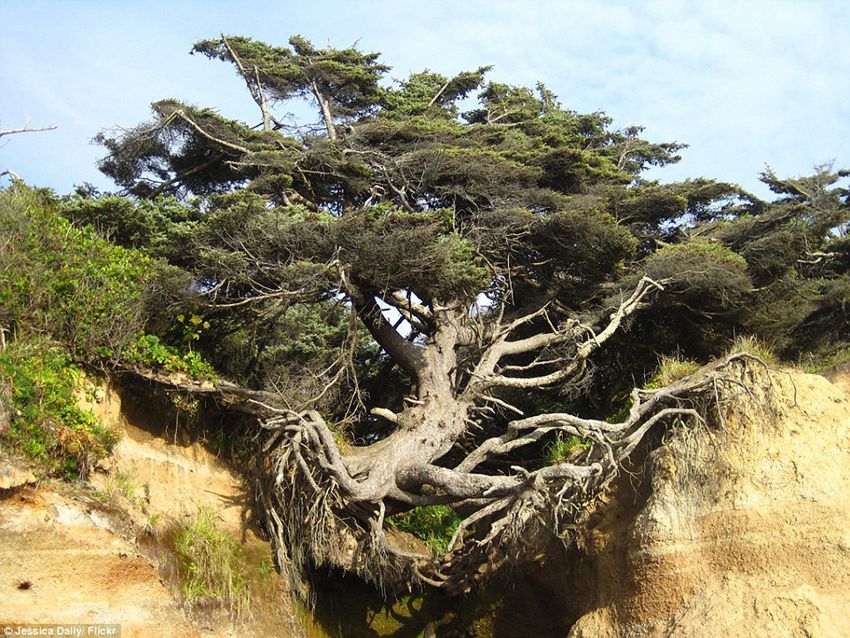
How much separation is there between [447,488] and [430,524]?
329 centimetres

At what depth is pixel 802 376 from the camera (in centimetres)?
1293

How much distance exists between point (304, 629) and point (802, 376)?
9.09 meters

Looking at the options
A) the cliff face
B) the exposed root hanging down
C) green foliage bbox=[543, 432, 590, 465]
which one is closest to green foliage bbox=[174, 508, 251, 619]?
the exposed root hanging down

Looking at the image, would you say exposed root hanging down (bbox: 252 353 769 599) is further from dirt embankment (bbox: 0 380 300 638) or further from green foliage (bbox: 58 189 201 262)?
green foliage (bbox: 58 189 201 262)

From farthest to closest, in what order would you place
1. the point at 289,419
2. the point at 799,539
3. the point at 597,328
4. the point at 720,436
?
the point at 597,328 → the point at 289,419 → the point at 720,436 → the point at 799,539

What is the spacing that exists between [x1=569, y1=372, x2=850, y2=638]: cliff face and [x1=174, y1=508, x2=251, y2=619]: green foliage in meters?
5.15

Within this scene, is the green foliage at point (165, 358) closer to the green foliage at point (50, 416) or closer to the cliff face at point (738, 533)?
the green foliage at point (50, 416)

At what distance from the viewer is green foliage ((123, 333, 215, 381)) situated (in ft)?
43.4

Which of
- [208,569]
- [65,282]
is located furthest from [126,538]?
[65,282]

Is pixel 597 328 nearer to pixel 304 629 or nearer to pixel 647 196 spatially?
pixel 647 196

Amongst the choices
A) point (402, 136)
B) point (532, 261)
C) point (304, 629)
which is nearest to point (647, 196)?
point (532, 261)

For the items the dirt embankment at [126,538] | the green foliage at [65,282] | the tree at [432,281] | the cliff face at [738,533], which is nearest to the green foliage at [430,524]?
the tree at [432,281]

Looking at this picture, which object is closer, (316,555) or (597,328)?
(316,555)

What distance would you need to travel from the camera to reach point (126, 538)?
37.0 feet
